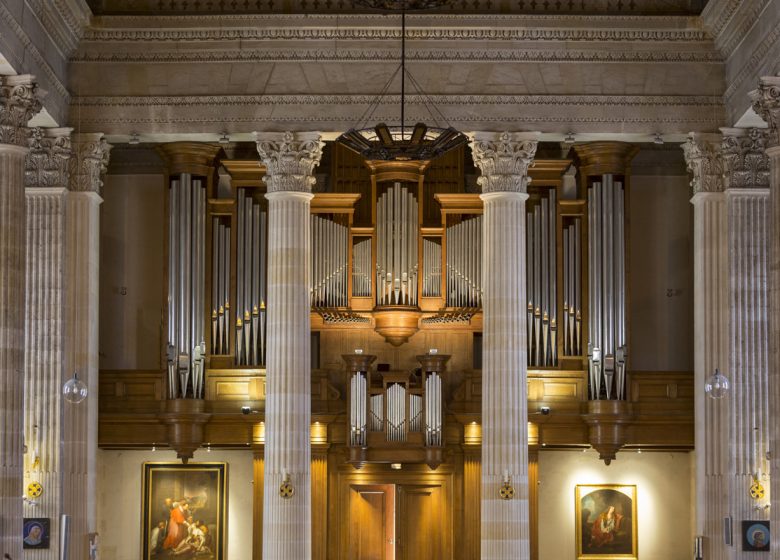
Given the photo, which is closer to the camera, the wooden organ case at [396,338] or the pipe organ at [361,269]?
the wooden organ case at [396,338]

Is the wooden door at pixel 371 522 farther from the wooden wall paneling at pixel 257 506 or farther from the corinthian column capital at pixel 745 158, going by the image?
the corinthian column capital at pixel 745 158

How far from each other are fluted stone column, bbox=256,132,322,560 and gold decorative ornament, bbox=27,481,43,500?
3532 mm

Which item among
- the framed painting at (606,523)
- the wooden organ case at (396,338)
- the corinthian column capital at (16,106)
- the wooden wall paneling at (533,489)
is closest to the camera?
the corinthian column capital at (16,106)

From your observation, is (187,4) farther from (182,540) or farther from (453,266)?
(182,540)

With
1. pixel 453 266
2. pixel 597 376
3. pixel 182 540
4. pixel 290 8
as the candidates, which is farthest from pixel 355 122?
pixel 182 540

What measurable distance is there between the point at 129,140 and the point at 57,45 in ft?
6.72

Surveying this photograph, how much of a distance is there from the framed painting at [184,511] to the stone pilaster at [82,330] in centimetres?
381

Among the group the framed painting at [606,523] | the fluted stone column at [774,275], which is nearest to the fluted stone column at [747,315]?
the fluted stone column at [774,275]

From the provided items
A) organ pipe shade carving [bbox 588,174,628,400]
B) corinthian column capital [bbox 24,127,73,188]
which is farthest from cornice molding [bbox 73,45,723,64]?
organ pipe shade carving [bbox 588,174,628,400]

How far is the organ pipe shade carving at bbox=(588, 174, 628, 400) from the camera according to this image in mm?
30141

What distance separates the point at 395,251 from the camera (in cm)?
3042

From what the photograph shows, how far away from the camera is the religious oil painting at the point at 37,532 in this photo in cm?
2670

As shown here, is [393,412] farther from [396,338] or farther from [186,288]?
[186,288]

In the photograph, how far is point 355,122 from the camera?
2759 centimetres
